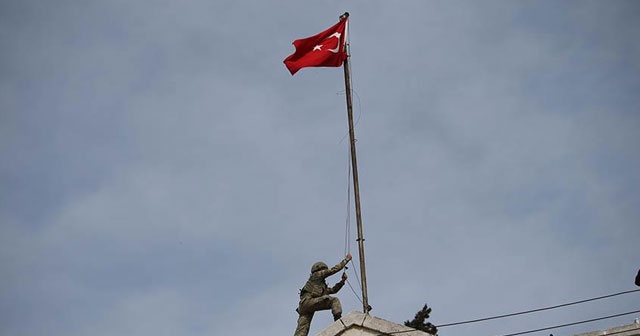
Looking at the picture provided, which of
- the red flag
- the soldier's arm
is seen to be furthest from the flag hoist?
the soldier's arm

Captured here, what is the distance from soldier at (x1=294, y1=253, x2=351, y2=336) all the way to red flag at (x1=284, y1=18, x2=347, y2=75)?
4.86m

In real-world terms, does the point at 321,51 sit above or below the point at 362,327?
above

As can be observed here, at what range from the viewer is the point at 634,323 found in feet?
60.2

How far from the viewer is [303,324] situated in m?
21.6

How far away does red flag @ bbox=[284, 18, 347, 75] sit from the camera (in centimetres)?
2361

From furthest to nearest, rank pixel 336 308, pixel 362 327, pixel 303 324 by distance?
1. pixel 303 324
2. pixel 336 308
3. pixel 362 327

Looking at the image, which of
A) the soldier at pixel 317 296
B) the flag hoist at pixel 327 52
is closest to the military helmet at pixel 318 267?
the soldier at pixel 317 296

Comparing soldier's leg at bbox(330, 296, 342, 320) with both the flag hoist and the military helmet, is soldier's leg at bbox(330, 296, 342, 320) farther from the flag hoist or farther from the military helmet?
the flag hoist

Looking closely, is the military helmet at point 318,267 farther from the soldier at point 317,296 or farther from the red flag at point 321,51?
the red flag at point 321,51

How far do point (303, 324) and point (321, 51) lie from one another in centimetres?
666

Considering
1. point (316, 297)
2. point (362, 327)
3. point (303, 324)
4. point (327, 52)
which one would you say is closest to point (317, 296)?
point (316, 297)

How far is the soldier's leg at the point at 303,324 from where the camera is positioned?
2153 cm

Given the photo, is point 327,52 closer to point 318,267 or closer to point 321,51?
point 321,51

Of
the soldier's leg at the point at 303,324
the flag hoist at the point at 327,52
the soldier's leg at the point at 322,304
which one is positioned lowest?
the soldier's leg at the point at 303,324
